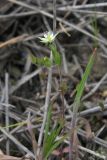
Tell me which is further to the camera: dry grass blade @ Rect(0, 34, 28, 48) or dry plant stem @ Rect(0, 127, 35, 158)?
dry grass blade @ Rect(0, 34, 28, 48)

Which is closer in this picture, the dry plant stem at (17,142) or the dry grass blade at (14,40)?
the dry plant stem at (17,142)

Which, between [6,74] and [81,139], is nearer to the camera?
[81,139]

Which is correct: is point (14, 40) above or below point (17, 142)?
above

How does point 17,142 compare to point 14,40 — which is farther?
point 14,40

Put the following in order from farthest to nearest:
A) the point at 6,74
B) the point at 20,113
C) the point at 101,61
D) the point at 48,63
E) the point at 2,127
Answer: the point at 101,61, the point at 6,74, the point at 20,113, the point at 2,127, the point at 48,63

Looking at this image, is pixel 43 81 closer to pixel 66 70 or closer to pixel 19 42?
pixel 66 70

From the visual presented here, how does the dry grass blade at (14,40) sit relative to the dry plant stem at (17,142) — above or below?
above

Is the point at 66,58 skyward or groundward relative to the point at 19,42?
groundward

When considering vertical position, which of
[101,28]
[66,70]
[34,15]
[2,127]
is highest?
[34,15]

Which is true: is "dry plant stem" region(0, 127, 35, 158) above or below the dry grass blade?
below

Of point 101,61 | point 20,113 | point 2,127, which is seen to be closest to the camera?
point 2,127

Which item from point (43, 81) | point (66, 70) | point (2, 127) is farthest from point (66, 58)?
point (2, 127)
